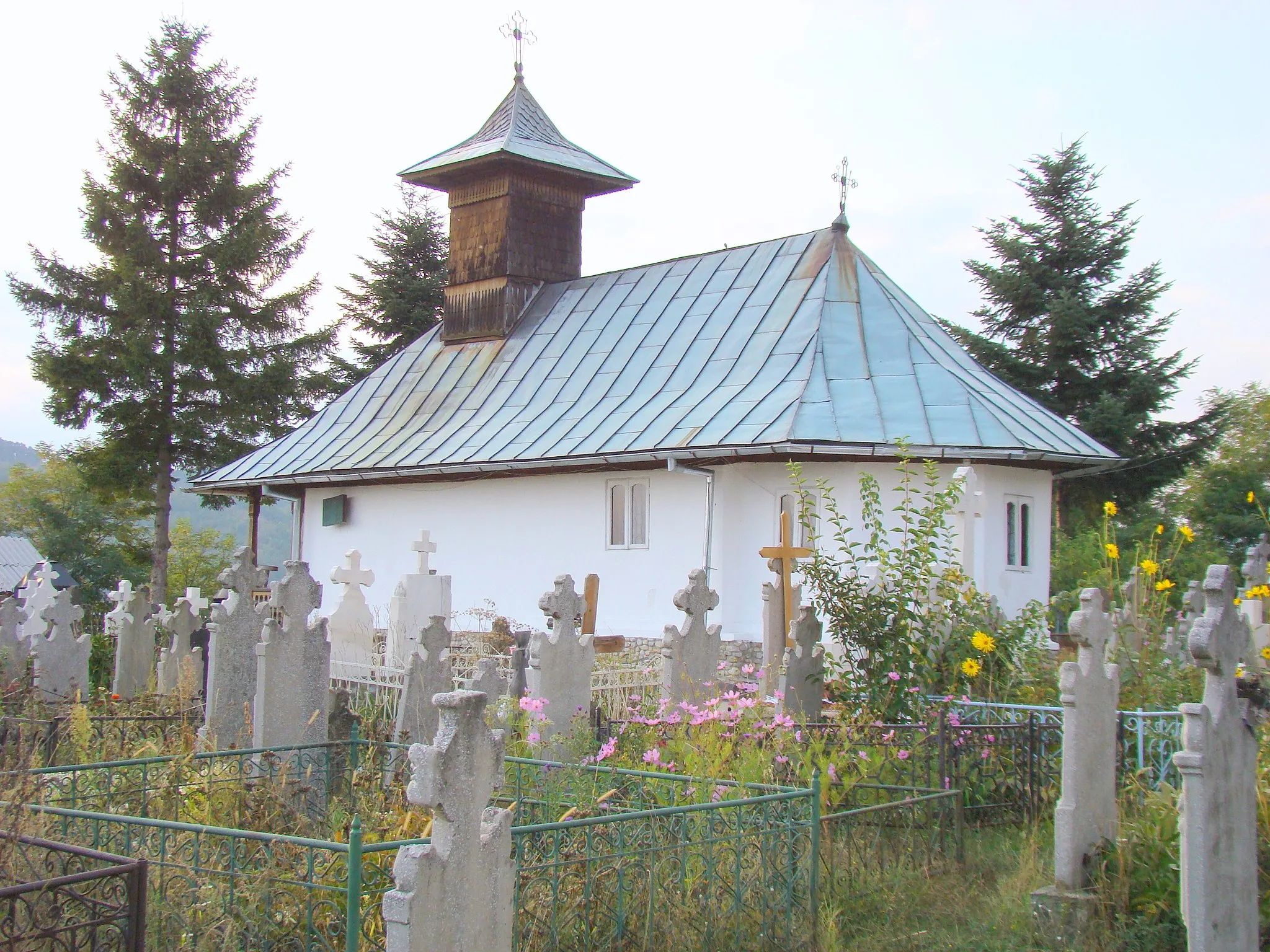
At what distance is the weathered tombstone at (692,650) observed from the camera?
10141 millimetres

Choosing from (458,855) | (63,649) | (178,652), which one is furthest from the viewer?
(63,649)

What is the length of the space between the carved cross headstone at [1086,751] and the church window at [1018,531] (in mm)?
9379

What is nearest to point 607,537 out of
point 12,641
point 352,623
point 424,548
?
point 424,548

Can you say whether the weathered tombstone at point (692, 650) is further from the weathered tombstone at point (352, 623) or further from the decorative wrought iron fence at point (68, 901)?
the decorative wrought iron fence at point (68, 901)

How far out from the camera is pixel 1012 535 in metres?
16.5

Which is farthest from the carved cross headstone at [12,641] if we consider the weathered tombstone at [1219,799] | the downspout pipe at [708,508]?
the weathered tombstone at [1219,799]

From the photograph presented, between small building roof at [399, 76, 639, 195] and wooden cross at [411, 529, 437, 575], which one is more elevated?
small building roof at [399, 76, 639, 195]

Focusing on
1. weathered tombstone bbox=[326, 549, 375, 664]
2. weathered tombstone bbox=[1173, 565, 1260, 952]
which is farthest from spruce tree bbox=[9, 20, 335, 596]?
weathered tombstone bbox=[1173, 565, 1260, 952]

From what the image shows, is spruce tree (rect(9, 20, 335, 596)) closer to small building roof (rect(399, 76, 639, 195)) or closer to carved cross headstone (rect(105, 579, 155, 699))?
small building roof (rect(399, 76, 639, 195))

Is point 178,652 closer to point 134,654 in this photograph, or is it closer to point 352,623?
point 134,654

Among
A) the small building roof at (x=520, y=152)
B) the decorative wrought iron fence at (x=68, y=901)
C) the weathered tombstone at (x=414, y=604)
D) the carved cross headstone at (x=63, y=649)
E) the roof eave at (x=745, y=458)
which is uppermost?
the small building roof at (x=520, y=152)

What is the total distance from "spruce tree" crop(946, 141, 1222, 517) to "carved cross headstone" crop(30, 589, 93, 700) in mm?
17008

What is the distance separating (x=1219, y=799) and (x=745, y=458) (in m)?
10.5

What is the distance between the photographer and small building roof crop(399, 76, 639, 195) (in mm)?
22859
